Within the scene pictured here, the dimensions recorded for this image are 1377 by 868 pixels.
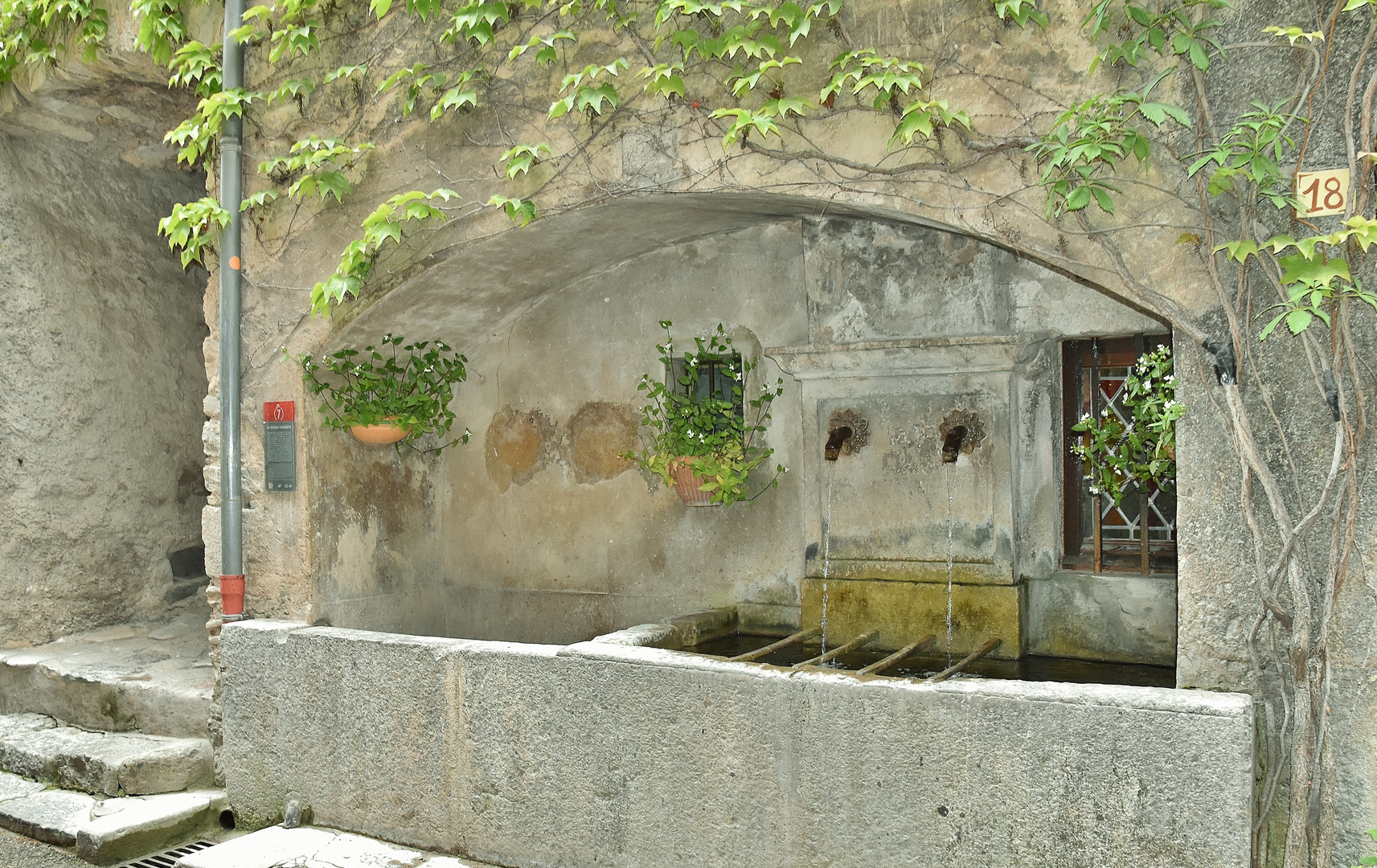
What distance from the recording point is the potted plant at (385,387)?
4.67m

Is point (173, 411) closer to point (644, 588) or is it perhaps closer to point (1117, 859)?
point (644, 588)

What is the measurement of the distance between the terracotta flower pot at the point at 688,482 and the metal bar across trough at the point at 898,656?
3.50 ft

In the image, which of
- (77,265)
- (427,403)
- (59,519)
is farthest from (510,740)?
(77,265)

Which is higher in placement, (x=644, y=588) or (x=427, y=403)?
(x=427, y=403)

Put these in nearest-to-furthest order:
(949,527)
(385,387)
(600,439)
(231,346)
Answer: (949,527), (231,346), (385,387), (600,439)

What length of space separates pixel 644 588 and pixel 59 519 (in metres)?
3.13

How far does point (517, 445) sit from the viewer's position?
5.39 m

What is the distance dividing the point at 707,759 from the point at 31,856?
8.93 feet

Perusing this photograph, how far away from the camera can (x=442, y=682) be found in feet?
12.6

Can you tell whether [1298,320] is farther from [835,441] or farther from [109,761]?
[109,761]

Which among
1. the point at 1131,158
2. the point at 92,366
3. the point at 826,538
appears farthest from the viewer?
the point at 92,366

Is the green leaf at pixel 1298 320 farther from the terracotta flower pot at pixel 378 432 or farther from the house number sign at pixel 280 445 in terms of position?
the house number sign at pixel 280 445

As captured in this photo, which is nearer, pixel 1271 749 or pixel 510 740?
pixel 1271 749

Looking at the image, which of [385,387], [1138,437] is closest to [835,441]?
[1138,437]
